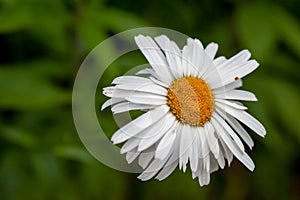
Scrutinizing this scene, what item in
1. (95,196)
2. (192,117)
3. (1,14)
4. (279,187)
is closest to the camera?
(192,117)

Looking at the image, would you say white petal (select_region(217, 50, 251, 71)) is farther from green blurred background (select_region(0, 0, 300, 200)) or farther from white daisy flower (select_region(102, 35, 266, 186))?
green blurred background (select_region(0, 0, 300, 200))

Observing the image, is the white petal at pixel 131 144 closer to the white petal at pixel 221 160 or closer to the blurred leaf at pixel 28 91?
the white petal at pixel 221 160

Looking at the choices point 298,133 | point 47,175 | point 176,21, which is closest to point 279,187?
point 298,133

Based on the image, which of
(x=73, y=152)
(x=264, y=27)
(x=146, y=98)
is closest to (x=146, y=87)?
(x=146, y=98)

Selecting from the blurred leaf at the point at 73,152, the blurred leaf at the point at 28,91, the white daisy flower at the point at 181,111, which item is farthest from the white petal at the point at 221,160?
the blurred leaf at the point at 28,91

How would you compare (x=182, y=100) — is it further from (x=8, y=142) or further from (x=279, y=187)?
(x=279, y=187)

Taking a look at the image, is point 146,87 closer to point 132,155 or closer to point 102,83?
point 132,155

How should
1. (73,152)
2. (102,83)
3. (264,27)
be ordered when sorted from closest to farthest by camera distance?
(73,152)
(102,83)
(264,27)
